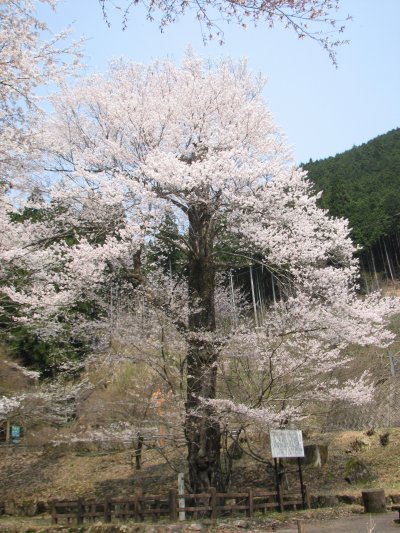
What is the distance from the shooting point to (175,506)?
7.99 m

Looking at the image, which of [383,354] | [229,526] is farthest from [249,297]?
[229,526]

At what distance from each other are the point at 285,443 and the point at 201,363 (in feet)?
7.02

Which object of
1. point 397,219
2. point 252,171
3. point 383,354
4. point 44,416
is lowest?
point 44,416

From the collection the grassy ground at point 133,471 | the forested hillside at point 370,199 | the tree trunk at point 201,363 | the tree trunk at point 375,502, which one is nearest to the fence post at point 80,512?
the tree trunk at point 201,363

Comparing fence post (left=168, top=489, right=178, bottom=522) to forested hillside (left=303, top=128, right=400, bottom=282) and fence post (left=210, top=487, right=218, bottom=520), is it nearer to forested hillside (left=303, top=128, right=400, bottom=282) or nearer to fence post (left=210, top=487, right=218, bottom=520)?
fence post (left=210, top=487, right=218, bottom=520)

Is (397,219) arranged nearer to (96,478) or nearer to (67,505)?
(96,478)

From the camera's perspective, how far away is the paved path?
6.63 meters

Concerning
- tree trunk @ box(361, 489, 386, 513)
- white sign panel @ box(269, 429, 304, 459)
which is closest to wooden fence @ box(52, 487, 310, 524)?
white sign panel @ box(269, 429, 304, 459)

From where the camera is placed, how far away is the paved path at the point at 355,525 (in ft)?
21.7

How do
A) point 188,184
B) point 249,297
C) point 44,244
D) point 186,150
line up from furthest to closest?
1. point 249,297
2. point 186,150
3. point 44,244
4. point 188,184

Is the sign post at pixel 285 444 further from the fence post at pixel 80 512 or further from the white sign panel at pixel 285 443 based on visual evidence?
the fence post at pixel 80 512

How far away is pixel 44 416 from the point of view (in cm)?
1463

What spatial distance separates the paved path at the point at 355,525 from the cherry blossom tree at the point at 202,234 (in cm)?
179

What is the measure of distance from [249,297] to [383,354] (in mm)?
12328
